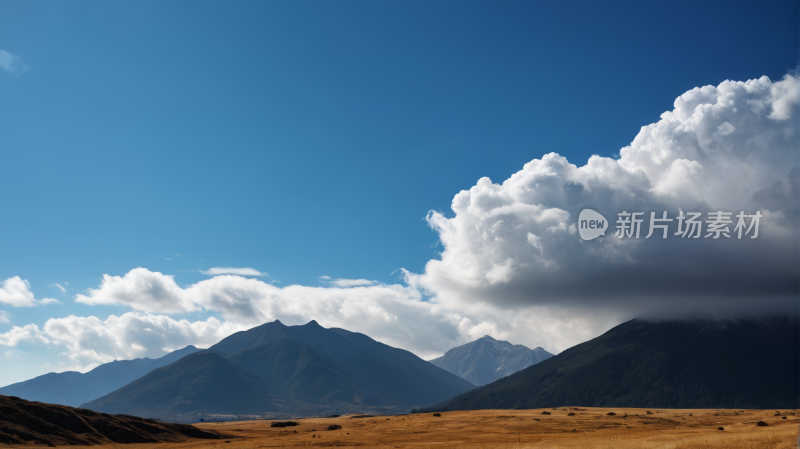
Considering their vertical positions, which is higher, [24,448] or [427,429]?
[24,448]

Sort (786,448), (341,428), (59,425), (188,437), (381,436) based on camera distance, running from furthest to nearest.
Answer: (341,428), (188,437), (381,436), (59,425), (786,448)

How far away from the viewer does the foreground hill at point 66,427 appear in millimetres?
78875

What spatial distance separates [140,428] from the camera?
102 metres

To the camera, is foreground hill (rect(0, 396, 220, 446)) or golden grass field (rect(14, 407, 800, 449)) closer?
golden grass field (rect(14, 407, 800, 449))

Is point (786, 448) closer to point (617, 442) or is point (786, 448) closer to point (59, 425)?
point (617, 442)

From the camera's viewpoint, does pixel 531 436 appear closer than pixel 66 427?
A: No

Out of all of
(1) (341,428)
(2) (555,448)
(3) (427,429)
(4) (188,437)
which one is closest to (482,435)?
(3) (427,429)

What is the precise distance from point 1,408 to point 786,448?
122 meters

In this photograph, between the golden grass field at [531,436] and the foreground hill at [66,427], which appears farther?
the foreground hill at [66,427]

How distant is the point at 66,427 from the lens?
88.9m

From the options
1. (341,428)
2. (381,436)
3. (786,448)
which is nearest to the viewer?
(786,448)

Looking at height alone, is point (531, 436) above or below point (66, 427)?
below

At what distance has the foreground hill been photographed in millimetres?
78875

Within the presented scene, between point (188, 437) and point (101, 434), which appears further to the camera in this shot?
point (188, 437)
